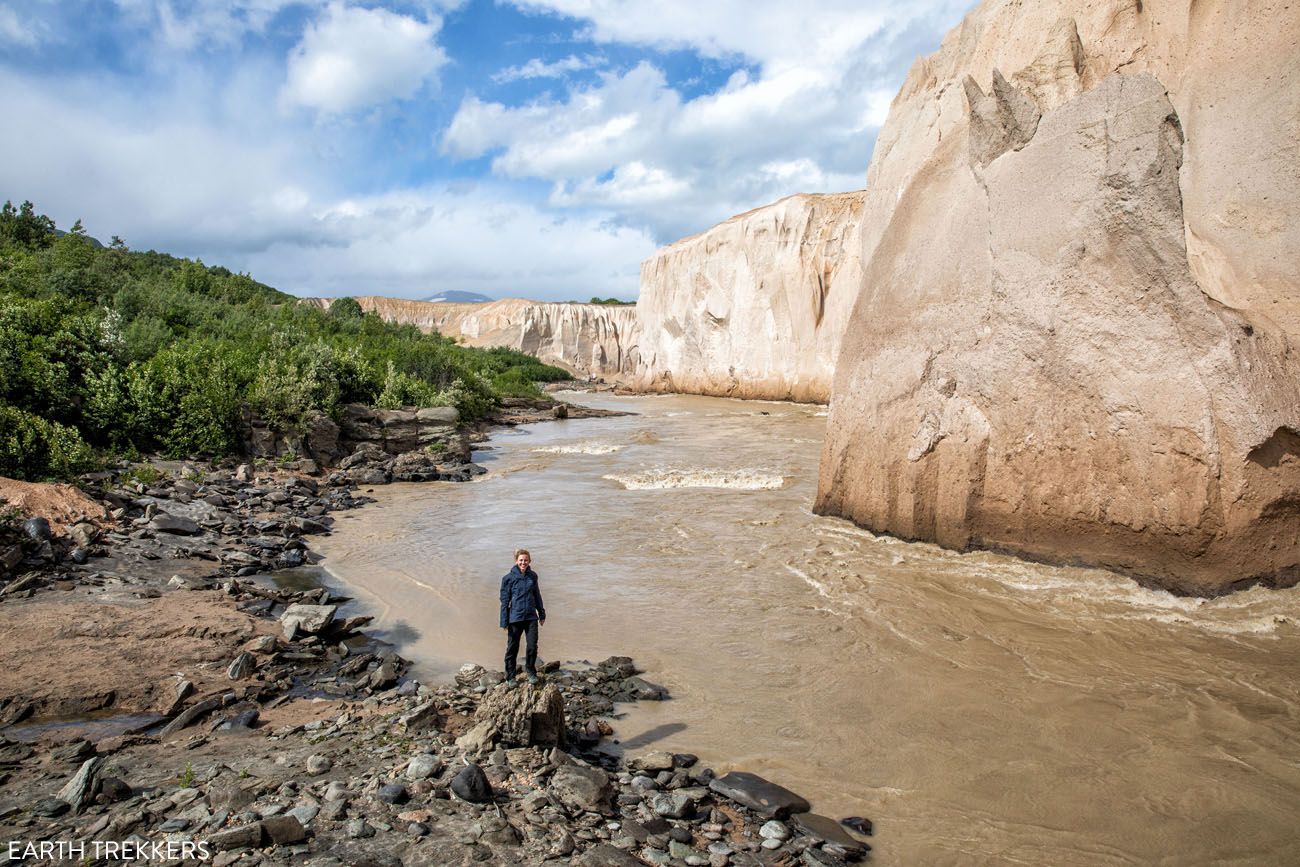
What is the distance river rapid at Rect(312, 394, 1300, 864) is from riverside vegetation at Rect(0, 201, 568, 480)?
5163 mm

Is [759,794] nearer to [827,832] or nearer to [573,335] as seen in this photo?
[827,832]

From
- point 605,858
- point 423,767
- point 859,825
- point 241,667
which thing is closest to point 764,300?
point 241,667

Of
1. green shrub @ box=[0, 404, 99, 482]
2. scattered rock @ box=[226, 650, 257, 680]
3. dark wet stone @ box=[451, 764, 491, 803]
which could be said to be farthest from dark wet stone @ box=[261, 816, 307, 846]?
green shrub @ box=[0, 404, 99, 482]

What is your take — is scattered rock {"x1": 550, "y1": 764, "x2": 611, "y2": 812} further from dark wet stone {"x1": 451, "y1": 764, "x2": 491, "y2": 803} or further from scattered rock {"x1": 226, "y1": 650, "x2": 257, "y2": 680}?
scattered rock {"x1": 226, "y1": 650, "x2": 257, "y2": 680}

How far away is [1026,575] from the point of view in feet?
28.7

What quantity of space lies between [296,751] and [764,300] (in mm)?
38550

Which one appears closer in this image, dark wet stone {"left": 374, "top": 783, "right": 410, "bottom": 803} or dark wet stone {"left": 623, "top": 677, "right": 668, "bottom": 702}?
dark wet stone {"left": 374, "top": 783, "right": 410, "bottom": 803}

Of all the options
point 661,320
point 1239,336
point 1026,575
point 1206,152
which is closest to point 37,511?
point 1026,575

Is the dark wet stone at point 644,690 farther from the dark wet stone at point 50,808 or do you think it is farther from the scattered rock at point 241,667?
the dark wet stone at point 50,808

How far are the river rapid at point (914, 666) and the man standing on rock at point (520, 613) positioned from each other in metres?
0.88

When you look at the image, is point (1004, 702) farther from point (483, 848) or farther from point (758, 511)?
point (758, 511)

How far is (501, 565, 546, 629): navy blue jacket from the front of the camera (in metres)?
6.12

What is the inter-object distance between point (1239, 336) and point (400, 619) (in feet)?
31.2

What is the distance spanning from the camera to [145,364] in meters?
15.7
